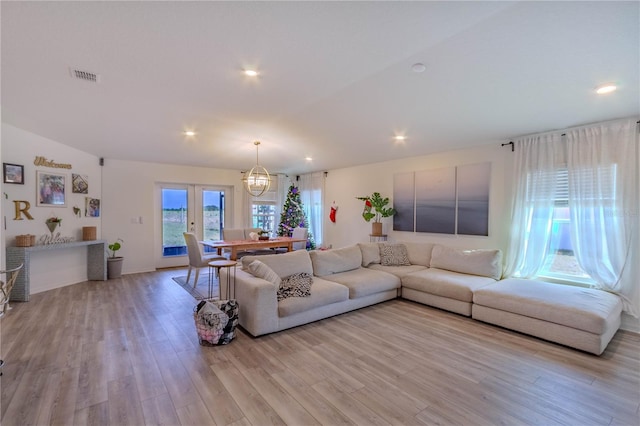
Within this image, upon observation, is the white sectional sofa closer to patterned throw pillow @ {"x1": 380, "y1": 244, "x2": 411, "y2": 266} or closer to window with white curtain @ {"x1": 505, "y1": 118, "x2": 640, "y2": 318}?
patterned throw pillow @ {"x1": 380, "y1": 244, "x2": 411, "y2": 266}

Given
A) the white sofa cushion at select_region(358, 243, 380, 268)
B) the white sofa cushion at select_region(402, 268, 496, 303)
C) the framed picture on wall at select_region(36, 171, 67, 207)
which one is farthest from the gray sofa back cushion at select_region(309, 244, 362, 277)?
the framed picture on wall at select_region(36, 171, 67, 207)

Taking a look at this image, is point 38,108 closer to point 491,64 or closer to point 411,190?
point 491,64

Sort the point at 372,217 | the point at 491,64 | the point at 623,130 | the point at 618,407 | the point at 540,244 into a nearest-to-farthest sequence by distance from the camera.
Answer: the point at 618,407
the point at 491,64
the point at 623,130
the point at 540,244
the point at 372,217

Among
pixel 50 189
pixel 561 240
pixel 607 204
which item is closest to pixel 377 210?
pixel 561 240

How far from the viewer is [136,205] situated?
636cm

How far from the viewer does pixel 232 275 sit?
3641 mm

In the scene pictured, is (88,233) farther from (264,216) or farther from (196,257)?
(264,216)

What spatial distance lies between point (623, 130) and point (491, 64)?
237 centimetres

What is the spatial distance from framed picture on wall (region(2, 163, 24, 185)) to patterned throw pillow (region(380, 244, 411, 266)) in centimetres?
577

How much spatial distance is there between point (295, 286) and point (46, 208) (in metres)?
4.52

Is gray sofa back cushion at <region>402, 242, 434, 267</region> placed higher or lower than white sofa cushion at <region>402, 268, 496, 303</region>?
higher

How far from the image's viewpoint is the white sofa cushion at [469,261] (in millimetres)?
4199

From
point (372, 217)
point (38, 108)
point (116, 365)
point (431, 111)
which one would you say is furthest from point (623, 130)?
point (38, 108)

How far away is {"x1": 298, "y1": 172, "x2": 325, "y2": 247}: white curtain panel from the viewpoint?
7898mm
